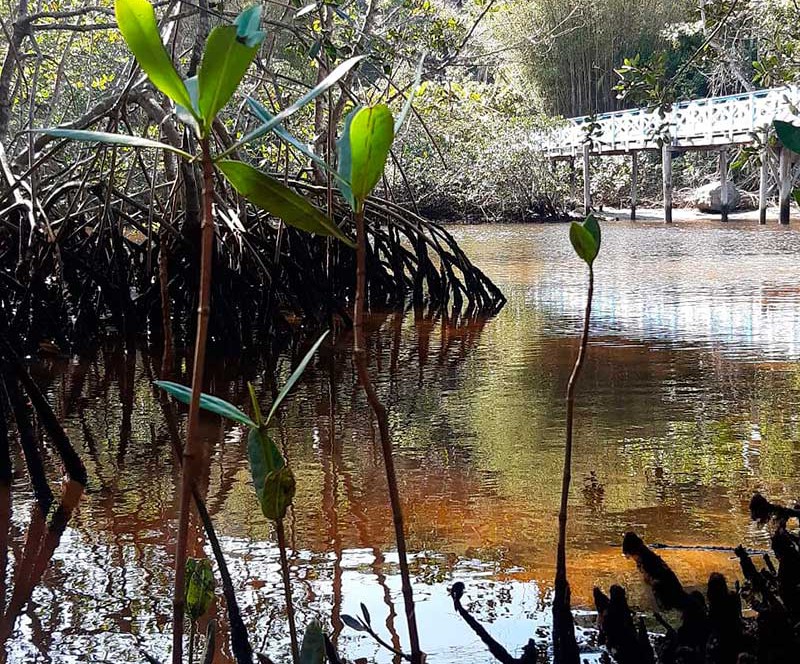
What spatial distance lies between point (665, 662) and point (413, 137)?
2148 cm

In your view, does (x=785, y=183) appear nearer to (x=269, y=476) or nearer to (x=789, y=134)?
(x=789, y=134)

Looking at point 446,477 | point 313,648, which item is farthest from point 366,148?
point 446,477

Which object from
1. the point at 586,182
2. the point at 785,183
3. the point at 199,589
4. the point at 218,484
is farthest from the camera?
the point at 586,182

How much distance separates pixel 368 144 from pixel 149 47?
240 millimetres

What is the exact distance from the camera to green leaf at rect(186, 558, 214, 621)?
1596 mm

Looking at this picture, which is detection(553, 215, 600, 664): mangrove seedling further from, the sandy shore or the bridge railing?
the sandy shore

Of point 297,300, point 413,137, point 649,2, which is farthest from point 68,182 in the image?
point 649,2

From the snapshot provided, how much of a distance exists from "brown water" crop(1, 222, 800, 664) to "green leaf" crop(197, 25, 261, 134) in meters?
1.43

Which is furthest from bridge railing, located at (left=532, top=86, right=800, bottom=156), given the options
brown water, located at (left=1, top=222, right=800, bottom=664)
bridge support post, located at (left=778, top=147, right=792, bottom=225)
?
brown water, located at (left=1, top=222, right=800, bottom=664)

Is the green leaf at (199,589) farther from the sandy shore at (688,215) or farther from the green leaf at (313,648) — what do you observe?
the sandy shore at (688,215)

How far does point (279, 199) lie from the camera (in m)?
1.33

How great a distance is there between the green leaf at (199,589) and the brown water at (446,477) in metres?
0.77

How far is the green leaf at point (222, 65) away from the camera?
3.82ft

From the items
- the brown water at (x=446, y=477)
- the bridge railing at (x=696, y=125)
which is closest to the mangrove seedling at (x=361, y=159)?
the brown water at (x=446, y=477)
